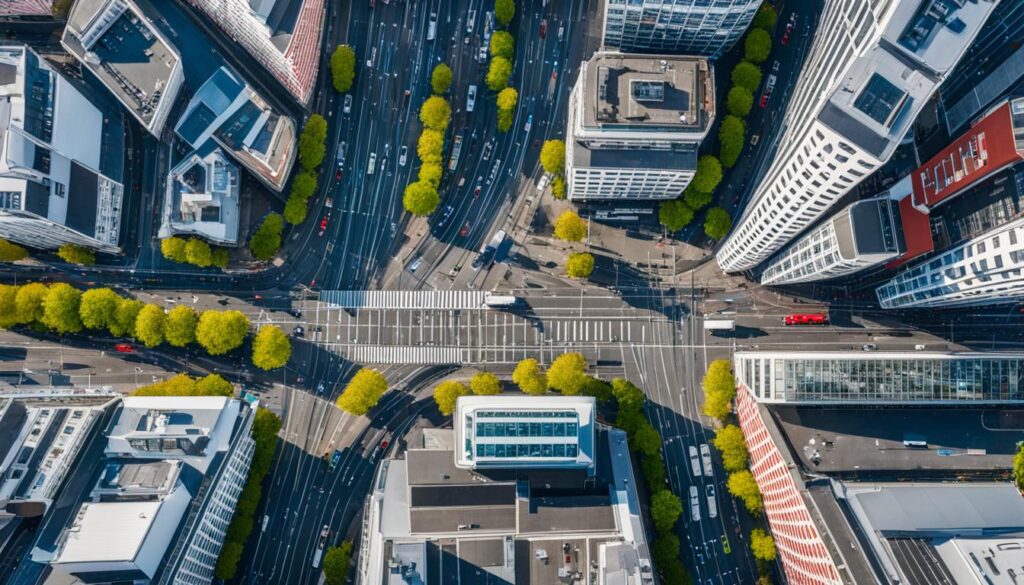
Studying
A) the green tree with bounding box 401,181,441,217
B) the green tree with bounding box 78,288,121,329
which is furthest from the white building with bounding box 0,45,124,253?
the green tree with bounding box 401,181,441,217

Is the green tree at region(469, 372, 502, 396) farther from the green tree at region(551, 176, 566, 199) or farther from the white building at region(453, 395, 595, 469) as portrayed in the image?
the green tree at region(551, 176, 566, 199)

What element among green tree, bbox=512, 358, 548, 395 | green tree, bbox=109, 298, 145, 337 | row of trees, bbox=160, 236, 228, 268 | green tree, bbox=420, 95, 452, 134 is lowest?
green tree, bbox=512, 358, 548, 395

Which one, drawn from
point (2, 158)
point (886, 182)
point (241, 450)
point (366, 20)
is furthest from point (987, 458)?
point (2, 158)

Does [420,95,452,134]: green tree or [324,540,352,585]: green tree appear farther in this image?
[420,95,452,134]: green tree

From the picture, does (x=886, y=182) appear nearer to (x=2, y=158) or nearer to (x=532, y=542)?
(x=532, y=542)

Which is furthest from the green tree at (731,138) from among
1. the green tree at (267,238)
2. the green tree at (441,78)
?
the green tree at (267,238)

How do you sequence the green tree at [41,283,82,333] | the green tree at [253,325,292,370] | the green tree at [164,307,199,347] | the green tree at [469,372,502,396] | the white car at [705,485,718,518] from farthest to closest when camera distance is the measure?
the white car at [705,485,718,518], the green tree at [469,372,502,396], the green tree at [253,325,292,370], the green tree at [164,307,199,347], the green tree at [41,283,82,333]
